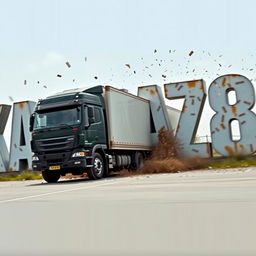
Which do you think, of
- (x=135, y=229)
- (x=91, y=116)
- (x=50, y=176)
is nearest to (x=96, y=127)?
(x=91, y=116)

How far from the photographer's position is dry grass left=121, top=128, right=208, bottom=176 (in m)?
16.7

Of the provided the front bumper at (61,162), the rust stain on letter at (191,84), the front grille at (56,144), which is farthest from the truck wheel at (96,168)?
the rust stain on letter at (191,84)

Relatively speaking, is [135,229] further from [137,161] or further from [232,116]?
[232,116]

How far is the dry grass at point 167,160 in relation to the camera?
16.7 meters

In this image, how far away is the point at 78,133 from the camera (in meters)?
12.9

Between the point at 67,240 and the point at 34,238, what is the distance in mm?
351

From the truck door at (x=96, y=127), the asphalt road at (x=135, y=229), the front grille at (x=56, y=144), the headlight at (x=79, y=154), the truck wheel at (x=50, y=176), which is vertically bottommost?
the asphalt road at (x=135, y=229)

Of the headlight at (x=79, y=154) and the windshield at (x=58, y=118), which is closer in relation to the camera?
the headlight at (x=79, y=154)

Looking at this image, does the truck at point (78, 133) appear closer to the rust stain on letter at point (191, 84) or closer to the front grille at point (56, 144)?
the front grille at point (56, 144)

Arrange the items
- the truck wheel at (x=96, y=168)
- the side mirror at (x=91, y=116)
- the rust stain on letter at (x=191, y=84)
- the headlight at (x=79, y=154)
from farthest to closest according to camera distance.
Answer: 1. the rust stain on letter at (x=191, y=84)
2. the truck wheel at (x=96, y=168)
3. the side mirror at (x=91, y=116)
4. the headlight at (x=79, y=154)

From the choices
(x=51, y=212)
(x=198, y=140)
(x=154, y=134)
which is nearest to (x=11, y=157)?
(x=154, y=134)

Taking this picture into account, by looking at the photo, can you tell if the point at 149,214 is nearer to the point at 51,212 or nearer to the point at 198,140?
the point at 51,212

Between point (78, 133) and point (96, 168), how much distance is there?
1622 millimetres

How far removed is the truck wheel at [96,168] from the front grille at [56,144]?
3.59 ft
